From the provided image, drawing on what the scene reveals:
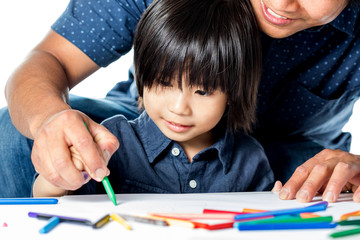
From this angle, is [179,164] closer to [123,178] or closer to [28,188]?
[123,178]

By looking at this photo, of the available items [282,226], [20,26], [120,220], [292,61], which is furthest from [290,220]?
[20,26]

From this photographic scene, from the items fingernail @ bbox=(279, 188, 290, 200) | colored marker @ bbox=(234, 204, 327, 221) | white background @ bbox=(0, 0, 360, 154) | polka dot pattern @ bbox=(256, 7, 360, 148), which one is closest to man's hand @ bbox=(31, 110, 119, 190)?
colored marker @ bbox=(234, 204, 327, 221)

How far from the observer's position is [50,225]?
0.65 metres

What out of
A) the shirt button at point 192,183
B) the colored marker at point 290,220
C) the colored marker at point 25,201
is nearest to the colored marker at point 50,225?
the colored marker at point 25,201

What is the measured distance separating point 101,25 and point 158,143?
13.1 inches

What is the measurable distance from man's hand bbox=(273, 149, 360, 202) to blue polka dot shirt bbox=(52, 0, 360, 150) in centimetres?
34

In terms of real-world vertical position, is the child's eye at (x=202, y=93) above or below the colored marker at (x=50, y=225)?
above

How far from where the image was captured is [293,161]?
1.35 metres

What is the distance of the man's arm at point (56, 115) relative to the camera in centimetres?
74

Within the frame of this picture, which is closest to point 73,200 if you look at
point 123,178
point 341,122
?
point 123,178

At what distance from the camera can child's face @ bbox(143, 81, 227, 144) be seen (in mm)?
969

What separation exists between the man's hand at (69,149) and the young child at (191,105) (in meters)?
0.12

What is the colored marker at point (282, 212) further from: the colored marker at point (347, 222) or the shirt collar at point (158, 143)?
the shirt collar at point (158, 143)

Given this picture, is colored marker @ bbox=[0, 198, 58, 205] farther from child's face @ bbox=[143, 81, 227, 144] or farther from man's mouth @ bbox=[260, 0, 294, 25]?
man's mouth @ bbox=[260, 0, 294, 25]
